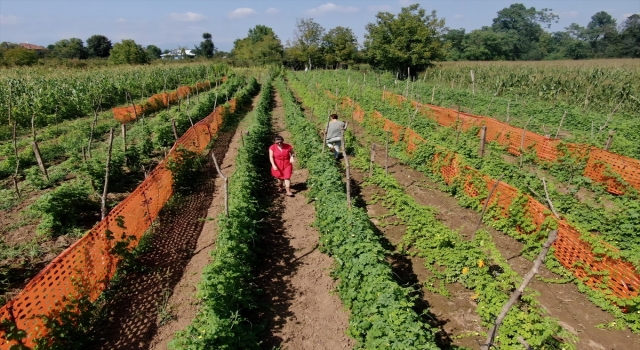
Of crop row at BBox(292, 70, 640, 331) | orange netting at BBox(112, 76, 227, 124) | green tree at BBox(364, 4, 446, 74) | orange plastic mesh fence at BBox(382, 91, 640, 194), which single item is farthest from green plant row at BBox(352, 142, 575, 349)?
green tree at BBox(364, 4, 446, 74)

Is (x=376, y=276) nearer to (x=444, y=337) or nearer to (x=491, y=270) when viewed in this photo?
(x=444, y=337)

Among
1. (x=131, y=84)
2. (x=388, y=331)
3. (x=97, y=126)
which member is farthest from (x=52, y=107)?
(x=388, y=331)

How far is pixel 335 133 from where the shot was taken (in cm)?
1123

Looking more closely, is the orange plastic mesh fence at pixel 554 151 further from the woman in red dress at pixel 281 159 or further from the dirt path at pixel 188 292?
the dirt path at pixel 188 292

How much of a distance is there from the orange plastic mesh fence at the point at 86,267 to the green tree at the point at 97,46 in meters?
91.7

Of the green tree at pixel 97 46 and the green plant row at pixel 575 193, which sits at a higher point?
the green tree at pixel 97 46

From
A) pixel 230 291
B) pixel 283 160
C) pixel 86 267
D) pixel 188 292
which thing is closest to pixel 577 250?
pixel 230 291

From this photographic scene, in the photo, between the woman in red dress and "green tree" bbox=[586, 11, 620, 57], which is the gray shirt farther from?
"green tree" bbox=[586, 11, 620, 57]

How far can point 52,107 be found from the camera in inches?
683

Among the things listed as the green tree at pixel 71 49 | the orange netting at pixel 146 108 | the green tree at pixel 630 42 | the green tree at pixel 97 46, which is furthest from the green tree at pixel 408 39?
the green tree at pixel 97 46

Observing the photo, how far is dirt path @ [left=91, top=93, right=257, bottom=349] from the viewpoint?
16.0ft

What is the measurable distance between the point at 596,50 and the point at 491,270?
96.2 metres

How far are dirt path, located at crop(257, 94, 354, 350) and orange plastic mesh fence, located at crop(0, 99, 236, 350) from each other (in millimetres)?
2517

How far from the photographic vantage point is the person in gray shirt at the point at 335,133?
1102cm
